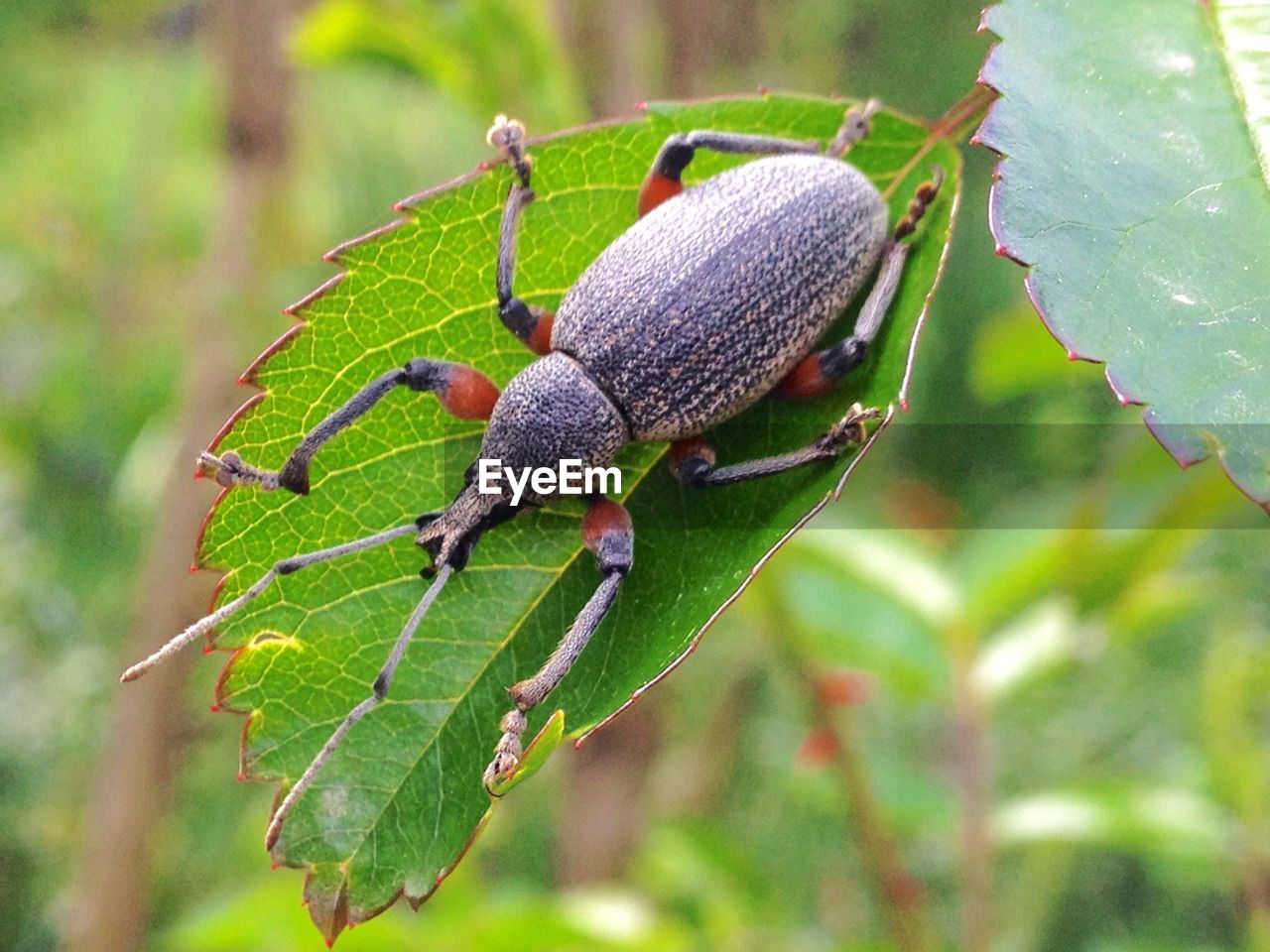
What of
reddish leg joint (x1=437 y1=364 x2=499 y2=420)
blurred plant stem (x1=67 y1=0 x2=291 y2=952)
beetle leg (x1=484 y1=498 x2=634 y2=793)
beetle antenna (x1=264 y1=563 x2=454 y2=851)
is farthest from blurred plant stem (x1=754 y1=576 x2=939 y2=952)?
blurred plant stem (x1=67 y1=0 x2=291 y2=952)

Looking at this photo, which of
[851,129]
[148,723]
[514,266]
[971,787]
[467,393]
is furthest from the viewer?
[148,723]

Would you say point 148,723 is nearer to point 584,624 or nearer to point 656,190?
point 584,624

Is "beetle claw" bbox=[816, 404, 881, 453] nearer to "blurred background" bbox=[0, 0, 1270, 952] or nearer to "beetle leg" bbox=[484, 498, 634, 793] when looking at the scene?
"beetle leg" bbox=[484, 498, 634, 793]

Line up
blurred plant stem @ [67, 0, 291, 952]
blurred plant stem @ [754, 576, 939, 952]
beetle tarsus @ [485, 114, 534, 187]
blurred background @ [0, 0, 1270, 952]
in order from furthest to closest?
blurred plant stem @ [67, 0, 291, 952], blurred background @ [0, 0, 1270, 952], blurred plant stem @ [754, 576, 939, 952], beetle tarsus @ [485, 114, 534, 187]

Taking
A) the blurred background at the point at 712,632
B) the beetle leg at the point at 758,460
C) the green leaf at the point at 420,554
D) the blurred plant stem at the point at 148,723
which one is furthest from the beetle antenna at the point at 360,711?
the blurred plant stem at the point at 148,723

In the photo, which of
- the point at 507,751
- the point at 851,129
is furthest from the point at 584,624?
the point at 851,129

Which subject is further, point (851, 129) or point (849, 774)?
point (849, 774)
